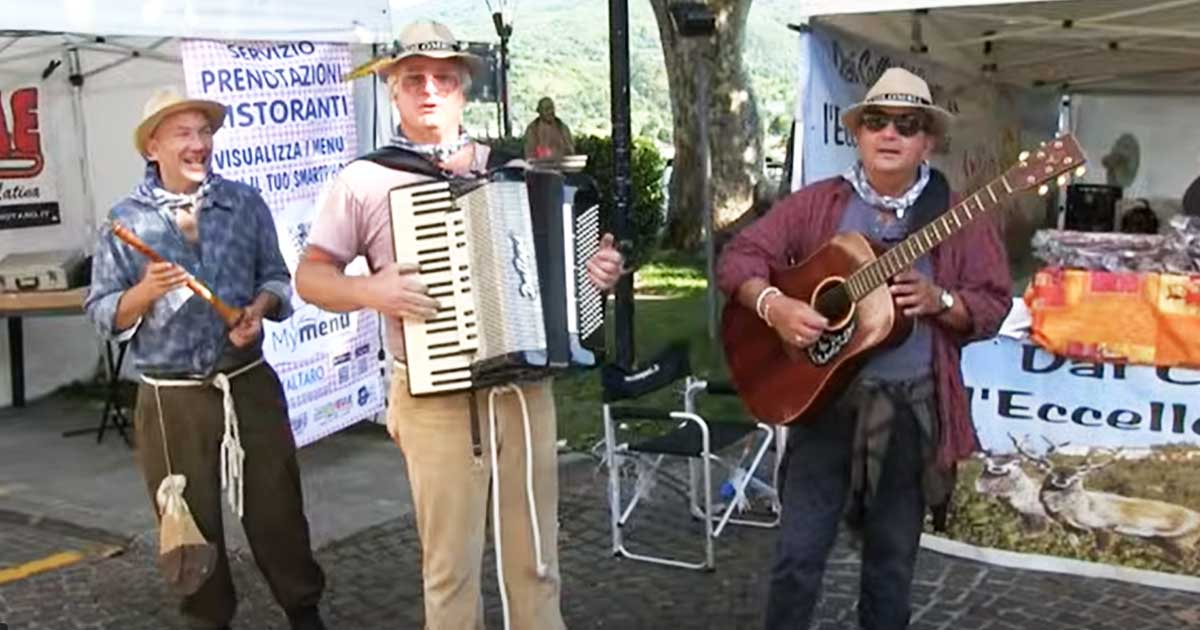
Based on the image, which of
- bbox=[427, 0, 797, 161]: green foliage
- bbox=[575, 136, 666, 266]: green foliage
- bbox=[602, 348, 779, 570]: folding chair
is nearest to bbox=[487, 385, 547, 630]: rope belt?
bbox=[602, 348, 779, 570]: folding chair

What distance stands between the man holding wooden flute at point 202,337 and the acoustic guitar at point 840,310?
4.74 feet

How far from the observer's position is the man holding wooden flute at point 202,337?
373 cm

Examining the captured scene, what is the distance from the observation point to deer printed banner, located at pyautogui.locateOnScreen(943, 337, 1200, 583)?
14.7 feet

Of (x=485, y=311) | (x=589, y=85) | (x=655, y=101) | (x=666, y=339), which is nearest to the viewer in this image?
(x=485, y=311)

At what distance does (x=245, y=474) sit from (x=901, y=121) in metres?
2.19

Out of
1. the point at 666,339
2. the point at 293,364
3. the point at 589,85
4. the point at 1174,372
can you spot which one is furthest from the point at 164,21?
the point at 589,85

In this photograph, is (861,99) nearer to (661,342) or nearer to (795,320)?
(795,320)

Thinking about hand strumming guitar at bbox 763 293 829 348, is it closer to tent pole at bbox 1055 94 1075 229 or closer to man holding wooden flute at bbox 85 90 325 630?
man holding wooden flute at bbox 85 90 325 630

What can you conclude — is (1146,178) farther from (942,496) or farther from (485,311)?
(485,311)

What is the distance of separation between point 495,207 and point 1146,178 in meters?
8.14

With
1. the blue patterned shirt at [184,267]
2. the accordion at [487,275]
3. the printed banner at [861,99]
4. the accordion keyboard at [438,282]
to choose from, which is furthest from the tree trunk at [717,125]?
the accordion keyboard at [438,282]

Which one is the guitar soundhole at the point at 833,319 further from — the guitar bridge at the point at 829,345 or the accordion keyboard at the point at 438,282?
the accordion keyboard at the point at 438,282

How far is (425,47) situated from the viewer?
293cm

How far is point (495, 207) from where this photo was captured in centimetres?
288
